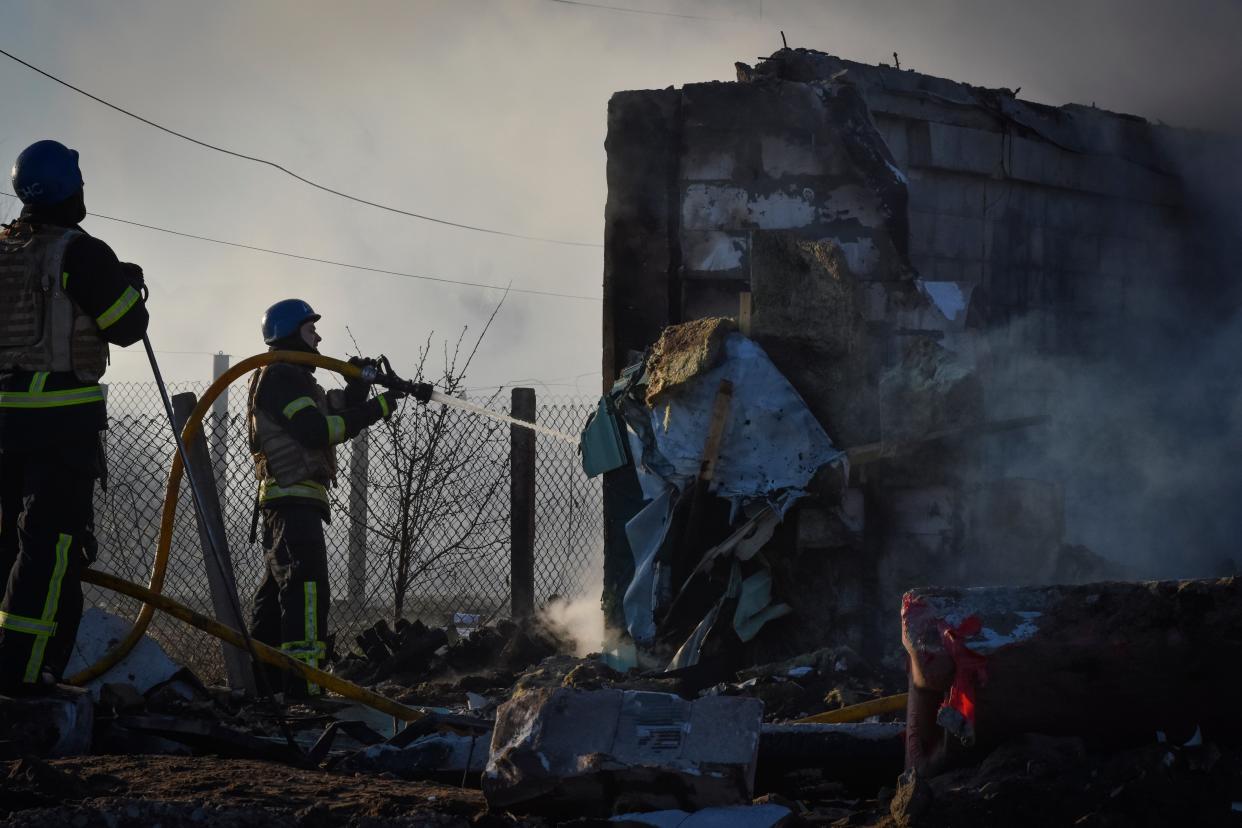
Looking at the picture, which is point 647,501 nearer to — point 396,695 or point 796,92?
point 396,695

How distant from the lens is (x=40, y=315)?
193 inches

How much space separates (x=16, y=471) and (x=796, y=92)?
4.13 meters

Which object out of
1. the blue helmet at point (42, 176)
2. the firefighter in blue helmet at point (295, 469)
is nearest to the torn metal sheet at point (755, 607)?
the firefighter in blue helmet at point (295, 469)

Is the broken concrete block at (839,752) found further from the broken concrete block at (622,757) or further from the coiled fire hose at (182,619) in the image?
the coiled fire hose at (182,619)

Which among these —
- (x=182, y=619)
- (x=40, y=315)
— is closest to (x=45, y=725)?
(x=182, y=619)

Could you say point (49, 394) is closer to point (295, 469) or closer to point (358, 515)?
point (295, 469)

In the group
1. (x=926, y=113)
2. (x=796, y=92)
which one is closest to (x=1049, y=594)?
(x=796, y=92)

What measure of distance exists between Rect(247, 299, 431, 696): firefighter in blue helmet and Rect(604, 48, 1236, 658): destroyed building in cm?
142

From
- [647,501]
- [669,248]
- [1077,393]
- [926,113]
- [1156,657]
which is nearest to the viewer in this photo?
[1156,657]

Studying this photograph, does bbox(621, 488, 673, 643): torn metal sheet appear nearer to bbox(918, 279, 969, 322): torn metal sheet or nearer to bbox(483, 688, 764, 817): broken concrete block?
bbox(918, 279, 969, 322): torn metal sheet

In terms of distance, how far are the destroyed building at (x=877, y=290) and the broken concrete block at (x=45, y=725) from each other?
2902 millimetres

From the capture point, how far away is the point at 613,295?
7332 mm

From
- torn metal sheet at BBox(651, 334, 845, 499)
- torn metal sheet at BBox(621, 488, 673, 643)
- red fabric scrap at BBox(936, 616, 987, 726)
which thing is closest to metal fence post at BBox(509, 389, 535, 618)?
torn metal sheet at BBox(621, 488, 673, 643)

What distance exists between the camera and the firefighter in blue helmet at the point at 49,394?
15.4 feet
